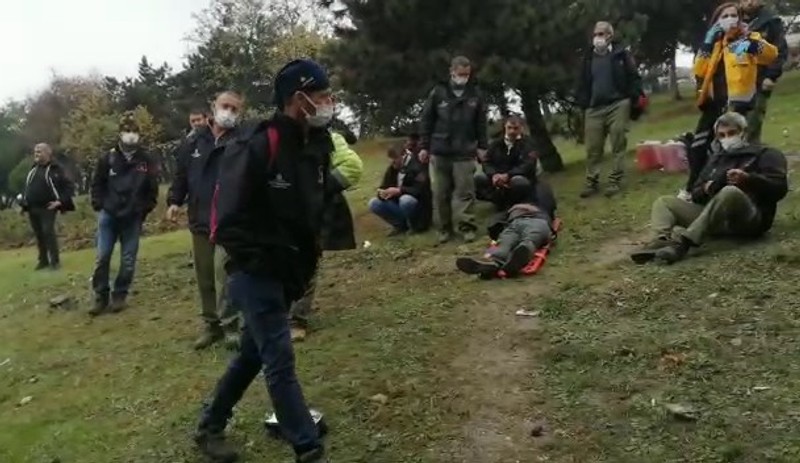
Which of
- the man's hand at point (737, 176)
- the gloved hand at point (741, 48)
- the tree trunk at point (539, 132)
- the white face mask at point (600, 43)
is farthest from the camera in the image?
the tree trunk at point (539, 132)

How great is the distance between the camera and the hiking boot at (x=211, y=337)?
714cm

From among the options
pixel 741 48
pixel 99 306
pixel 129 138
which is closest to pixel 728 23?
pixel 741 48

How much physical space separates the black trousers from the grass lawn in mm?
4630

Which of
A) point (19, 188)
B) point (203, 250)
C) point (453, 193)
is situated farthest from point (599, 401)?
point (19, 188)

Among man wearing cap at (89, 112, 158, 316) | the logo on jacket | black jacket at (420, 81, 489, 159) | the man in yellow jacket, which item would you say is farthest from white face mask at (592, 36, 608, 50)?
the logo on jacket

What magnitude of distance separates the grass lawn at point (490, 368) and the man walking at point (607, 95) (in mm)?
1707

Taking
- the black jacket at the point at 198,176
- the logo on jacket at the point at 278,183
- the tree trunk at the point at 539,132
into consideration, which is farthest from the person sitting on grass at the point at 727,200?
the tree trunk at the point at 539,132

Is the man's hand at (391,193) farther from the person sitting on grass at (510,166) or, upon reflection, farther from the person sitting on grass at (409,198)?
the person sitting on grass at (510,166)

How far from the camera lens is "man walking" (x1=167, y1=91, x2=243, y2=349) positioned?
21.8 ft

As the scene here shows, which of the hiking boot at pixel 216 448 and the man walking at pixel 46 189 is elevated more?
the man walking at pixel 46 189

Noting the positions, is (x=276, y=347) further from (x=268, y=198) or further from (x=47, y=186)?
(x=47, y=186)

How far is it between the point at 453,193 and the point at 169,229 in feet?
32.6

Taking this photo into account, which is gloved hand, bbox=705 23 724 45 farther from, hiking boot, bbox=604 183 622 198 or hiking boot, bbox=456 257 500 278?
hiking boot, bbox=456 257 500 278

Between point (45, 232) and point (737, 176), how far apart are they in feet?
34.6
